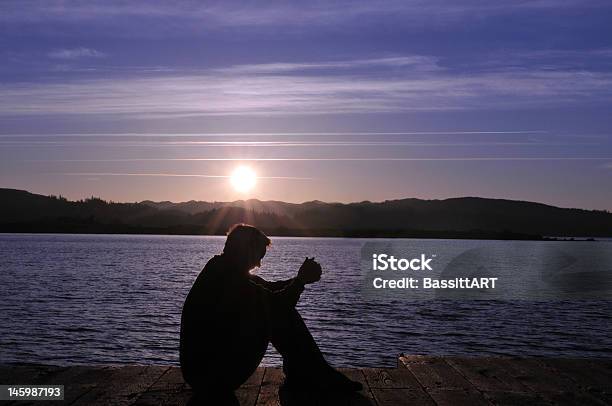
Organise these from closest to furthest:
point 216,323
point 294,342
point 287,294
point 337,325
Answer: point 216,323, point 287,294, point 294,342, point 337,325

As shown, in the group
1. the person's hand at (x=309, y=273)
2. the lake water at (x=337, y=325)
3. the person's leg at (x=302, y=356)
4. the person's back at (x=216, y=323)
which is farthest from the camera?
the lake water at (x=337, y=325)

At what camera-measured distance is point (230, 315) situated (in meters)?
7.37

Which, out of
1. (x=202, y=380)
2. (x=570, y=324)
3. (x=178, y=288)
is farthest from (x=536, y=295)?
(x=202, y=380)

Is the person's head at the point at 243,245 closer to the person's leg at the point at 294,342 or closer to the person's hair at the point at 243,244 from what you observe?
the person's hair at the point at 243,244

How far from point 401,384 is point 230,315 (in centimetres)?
236

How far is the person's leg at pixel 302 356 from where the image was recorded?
784 cm

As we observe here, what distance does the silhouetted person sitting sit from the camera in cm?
733

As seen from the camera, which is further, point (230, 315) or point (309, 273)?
point (309, 273)

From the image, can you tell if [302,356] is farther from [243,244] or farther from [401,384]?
[243,244]

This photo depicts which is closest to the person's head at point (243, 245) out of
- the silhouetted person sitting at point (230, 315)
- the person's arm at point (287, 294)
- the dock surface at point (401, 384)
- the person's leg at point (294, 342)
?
the silhouetted person sitting at point (230, 315)

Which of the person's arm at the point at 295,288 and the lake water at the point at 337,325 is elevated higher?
the person's arm at the point at 295,288

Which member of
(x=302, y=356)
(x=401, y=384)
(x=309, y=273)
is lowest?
(x=401, y=384)

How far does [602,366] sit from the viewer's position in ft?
31.6

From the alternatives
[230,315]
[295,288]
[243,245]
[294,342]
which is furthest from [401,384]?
[243,245]
